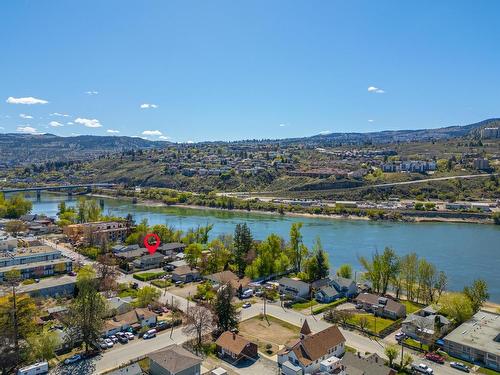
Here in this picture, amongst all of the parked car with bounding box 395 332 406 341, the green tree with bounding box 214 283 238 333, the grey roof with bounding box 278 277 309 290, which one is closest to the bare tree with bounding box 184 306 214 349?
the green tree with bounding box 214 283 238 333

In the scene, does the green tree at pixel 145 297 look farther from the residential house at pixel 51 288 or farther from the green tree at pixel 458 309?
the green tree at pixel 458 309

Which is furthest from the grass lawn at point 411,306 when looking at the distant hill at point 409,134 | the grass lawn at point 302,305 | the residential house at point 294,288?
the distant hill at point 409,134

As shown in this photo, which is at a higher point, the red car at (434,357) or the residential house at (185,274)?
the residential house at (185,274)

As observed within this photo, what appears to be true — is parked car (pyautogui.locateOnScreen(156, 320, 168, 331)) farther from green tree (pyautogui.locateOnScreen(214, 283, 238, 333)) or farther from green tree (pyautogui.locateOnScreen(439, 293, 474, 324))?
green tree (pyautogui.locateOnScreen(439, 293, 474, 324))

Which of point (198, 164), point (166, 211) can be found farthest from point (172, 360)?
point (198, 164)

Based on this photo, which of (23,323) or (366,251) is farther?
(366,251)

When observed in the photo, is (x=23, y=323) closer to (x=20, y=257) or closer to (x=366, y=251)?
(x=20, y=257)
